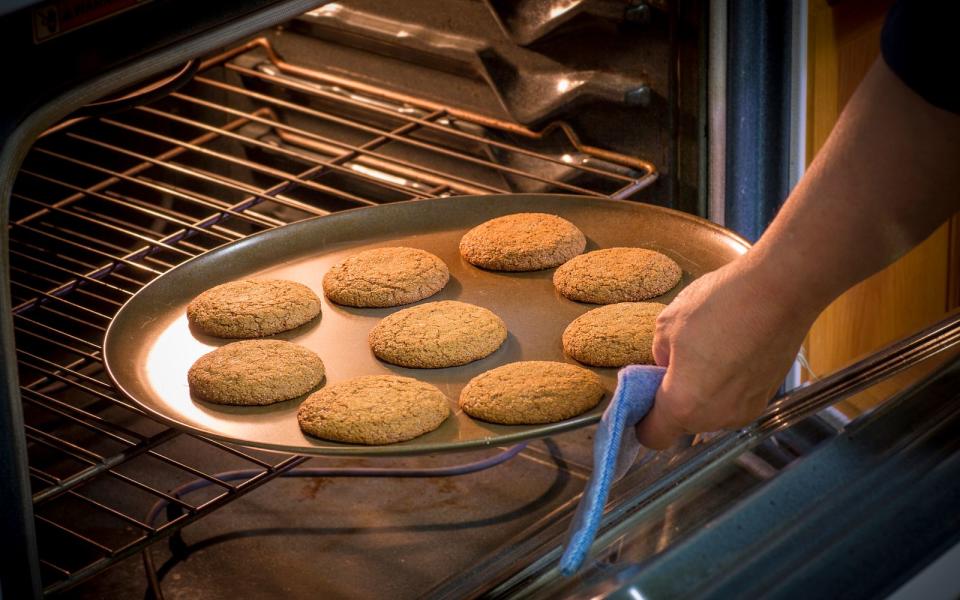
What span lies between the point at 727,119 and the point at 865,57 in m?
0.28

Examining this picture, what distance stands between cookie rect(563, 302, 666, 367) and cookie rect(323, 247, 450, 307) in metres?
0.18

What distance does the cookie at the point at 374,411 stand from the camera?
3.10 ft

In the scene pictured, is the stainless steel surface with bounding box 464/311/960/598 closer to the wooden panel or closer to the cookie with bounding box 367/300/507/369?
the cookie with bounding box 367/300/507/369

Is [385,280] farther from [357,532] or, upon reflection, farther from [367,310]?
[357,532]

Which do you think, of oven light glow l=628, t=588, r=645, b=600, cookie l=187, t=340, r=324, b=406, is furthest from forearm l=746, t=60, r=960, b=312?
cookie l=187, t=340, r=324, b=406

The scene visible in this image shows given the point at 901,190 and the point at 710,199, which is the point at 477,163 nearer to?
the point at 710,199

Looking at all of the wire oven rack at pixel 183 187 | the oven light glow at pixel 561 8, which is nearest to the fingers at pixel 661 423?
the wire oven rack at pixel 183 187

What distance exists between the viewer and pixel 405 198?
1.70 metres

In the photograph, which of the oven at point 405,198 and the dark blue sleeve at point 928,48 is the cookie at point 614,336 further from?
the dark blue sleeve at point 928,48

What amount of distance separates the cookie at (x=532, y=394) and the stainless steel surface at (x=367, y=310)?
0.04 feet

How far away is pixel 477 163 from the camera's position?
154 centimetres

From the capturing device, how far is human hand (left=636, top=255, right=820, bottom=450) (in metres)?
0.77

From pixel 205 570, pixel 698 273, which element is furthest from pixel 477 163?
pixel 205 570

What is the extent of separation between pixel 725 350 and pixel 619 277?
0.39 m
